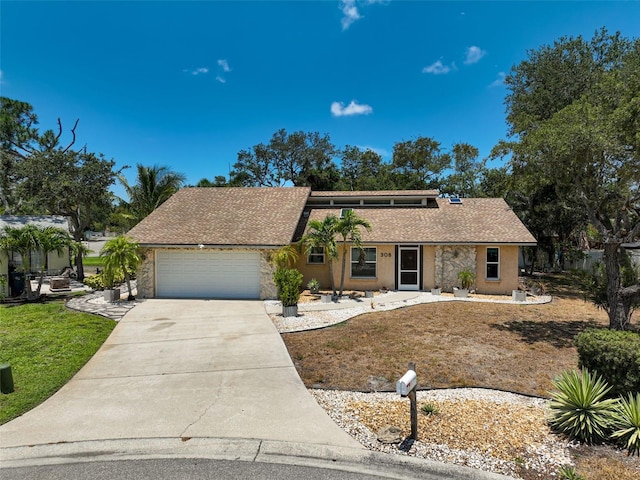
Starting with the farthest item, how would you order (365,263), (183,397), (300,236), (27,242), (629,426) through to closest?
(300,236), (365,263), (27,242), (183,397), (629,426)

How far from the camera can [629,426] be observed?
4.64 meters

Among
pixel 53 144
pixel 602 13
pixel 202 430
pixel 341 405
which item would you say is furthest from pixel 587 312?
pixel 53 144

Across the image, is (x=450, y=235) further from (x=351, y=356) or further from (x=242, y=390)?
(x=242, y=390)

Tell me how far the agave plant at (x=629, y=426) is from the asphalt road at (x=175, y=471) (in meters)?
3.46

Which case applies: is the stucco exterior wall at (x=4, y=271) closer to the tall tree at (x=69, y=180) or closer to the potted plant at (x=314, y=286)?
the tall tree at (x=69, y=180)

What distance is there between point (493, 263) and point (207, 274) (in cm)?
1374

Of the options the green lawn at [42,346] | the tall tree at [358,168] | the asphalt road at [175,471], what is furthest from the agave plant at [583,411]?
the tall tree at [358,168]

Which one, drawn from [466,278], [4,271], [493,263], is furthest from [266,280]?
[4,271]

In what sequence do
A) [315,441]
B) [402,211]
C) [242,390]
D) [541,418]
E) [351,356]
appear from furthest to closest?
[402,211] → [351,356] → [242,390] → [541,418] → [315,441]

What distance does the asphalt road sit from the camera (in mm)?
4078

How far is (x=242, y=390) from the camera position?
638 centimetres

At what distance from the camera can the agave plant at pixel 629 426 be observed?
4.45 metres

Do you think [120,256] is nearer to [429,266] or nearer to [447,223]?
[429,266]

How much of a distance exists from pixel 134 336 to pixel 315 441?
733 cm
